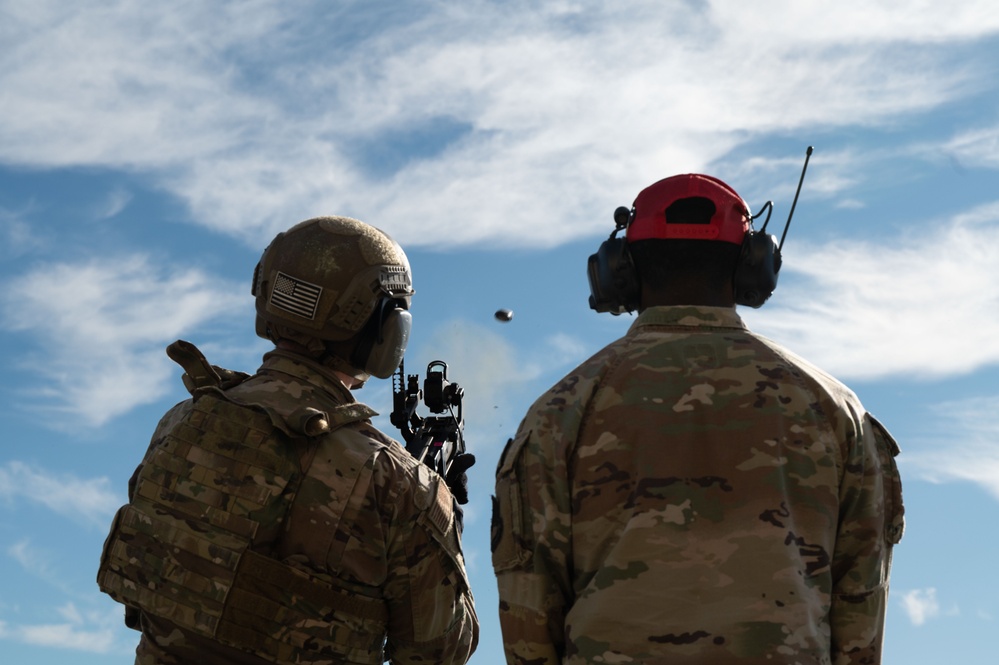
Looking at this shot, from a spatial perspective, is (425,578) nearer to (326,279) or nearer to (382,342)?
(382,342)

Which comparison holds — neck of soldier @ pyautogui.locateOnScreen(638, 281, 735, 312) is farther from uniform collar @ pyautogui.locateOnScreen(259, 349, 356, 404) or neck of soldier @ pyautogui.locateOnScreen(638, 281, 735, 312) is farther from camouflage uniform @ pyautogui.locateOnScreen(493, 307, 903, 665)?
uniform collar @ pyautogui.locateOnScreen(259, 349, 356, 404)

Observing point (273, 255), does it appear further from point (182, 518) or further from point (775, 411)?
point (775, 411)

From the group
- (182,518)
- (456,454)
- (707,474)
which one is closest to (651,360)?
(707,474)

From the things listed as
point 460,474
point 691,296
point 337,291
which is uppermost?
point 460,474

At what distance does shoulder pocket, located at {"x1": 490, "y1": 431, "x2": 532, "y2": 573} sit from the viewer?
7113 mm

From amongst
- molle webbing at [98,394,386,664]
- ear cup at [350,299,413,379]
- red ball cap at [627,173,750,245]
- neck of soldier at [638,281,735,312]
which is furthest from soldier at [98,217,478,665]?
red ball cap at [627,173,750,245]

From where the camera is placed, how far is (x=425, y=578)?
9266 millimetres

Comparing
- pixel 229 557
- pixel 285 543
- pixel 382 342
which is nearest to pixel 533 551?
pixel 285 543

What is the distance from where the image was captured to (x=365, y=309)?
397 inches

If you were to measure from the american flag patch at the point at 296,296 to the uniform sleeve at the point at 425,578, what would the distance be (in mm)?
1416

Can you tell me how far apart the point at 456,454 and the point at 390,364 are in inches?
131

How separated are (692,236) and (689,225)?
6 cm

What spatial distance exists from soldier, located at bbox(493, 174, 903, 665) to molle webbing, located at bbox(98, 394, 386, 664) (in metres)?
2.17

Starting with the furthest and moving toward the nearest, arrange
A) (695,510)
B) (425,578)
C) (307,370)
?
1. (307,370)
2. (425,578)
3. (695,510)
